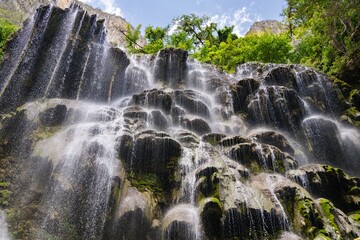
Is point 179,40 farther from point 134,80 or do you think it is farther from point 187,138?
point 187,138

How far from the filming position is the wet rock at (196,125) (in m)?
18.8

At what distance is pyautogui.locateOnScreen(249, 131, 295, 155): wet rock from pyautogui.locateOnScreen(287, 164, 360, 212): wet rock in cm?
337

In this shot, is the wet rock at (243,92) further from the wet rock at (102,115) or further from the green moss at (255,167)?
the wet rock at (102,115)

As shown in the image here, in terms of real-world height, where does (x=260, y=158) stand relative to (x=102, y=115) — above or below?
below

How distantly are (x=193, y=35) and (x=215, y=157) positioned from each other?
108 feet

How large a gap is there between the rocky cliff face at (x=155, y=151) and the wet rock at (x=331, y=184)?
5cm

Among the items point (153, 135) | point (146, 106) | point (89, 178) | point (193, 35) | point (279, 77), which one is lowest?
point (89, 178)

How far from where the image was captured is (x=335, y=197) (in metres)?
14.2

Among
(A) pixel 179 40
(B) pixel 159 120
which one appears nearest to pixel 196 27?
(A) pixel 179 40

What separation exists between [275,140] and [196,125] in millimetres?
4714

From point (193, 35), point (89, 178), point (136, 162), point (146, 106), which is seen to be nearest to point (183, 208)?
point (136, 162)

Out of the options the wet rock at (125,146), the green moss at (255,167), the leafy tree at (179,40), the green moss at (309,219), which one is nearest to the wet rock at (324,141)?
the green moss at (255,167)

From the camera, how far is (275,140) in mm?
18094

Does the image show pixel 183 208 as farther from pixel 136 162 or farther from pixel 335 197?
pixel 335 197
